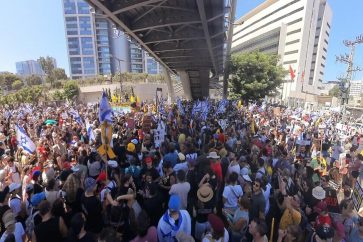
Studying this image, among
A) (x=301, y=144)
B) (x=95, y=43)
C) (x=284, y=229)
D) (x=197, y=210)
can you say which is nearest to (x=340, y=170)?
(x=301, y=144)

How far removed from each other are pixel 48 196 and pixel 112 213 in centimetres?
125

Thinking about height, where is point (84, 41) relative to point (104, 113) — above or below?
above

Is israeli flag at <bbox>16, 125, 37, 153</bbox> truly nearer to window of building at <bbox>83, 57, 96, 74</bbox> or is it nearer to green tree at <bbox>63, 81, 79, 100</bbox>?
green tree at <bbox>63, 81, 79, 100</bbox>

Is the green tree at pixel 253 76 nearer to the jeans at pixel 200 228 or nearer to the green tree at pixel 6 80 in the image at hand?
the jeans at pixel 200 228

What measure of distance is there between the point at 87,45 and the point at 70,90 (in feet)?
272

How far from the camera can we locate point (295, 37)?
2876 inches

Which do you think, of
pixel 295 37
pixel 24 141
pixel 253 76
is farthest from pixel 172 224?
pixel 295 37

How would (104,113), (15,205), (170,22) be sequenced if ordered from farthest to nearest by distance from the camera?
(170,22) → (104,113) → (15,205)

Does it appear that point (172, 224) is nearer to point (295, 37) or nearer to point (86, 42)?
point (295, 37)

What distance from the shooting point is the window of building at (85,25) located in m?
120

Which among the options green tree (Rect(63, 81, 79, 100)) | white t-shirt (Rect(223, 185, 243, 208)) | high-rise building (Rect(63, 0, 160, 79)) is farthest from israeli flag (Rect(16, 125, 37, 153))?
high-rise building (Rect(63, 0, 160, 79))

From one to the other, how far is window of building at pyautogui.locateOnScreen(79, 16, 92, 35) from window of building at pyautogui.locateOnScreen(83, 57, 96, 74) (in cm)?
1183

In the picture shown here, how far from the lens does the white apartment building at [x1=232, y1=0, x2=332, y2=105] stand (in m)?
70.2

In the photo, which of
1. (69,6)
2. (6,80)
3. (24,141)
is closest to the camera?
(24,141)
